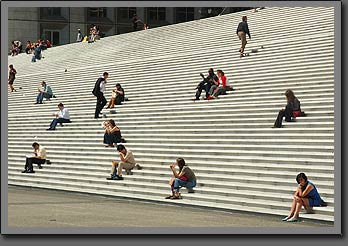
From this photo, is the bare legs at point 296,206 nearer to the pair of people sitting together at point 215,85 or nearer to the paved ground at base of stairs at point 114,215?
the paved ground at base of stairs at point 114,215

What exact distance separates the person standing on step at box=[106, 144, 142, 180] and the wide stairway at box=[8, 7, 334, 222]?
0.23 metres

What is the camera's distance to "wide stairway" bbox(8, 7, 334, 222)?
15.2 meters

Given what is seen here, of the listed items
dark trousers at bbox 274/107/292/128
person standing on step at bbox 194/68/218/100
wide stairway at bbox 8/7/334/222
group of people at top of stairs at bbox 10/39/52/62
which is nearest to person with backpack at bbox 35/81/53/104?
wide stairway at bbox 8/7/334/222

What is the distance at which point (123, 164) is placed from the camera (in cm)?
1809

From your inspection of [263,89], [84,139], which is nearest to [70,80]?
[84,139]

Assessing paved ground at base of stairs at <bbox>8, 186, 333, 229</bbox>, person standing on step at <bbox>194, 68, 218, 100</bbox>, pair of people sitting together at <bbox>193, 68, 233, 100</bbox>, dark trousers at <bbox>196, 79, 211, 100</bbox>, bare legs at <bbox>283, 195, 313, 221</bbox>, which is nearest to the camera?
paved ground at base of stairs at <bbox>8, 186, 333, 229</bbox>

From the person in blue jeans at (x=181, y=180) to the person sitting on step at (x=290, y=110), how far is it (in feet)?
8.29

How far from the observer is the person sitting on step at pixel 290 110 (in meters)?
17.0

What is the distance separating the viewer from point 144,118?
21703 millimetres

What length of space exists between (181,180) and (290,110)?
297 centimetres

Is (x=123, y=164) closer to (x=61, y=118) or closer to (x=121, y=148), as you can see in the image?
(x=121, y=148)

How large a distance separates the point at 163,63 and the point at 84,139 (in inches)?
263

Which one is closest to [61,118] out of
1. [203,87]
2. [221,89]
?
[203,87]

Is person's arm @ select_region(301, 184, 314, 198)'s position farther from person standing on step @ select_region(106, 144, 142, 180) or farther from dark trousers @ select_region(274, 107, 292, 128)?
person standing on step @ select_region(106, 144, 142, 180)
